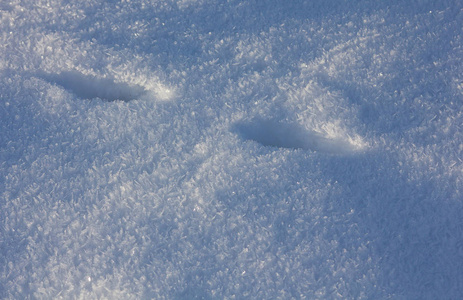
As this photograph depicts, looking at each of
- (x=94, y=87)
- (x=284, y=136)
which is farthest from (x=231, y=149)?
(x=94, y=87)

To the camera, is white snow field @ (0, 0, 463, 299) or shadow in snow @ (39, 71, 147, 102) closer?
white snow field @ (0, 0, 463, 299)

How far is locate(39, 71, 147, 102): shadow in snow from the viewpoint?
86 centimetres

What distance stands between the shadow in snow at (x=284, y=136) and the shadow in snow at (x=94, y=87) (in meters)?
0.24

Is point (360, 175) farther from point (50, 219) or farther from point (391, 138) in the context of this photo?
point (50, 219)

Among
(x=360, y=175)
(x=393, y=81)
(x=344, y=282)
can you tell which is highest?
(x=393, y=81)

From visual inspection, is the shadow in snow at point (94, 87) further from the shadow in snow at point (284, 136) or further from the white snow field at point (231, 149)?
the shadow in snow at point (284, 136)

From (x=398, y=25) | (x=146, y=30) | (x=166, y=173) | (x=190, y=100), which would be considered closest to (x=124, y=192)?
(x=166, y=173)

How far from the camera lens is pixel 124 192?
77cm

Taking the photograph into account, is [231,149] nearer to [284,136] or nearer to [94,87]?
[284,136]

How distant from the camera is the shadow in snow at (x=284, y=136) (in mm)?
822

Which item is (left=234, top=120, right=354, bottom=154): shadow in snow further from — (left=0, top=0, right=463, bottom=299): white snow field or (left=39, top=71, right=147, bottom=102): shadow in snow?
(left=39, top=71, right=147, bottom=102): shadow in snow

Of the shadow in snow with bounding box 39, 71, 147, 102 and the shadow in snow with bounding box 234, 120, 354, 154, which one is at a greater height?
the shadow in snow with bounding box 39, 71, 147, 102

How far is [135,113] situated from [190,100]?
0.38ft

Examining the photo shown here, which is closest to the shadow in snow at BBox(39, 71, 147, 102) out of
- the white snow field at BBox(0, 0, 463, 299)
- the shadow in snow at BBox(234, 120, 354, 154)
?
the white snow field at BBox(0, 0, 463, 299)
